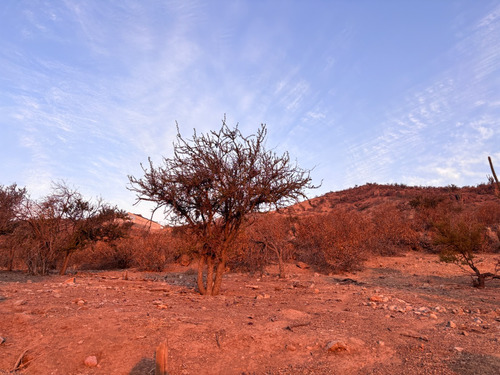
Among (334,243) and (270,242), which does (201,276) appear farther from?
(334,243)

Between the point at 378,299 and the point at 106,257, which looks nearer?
the point at 378,299

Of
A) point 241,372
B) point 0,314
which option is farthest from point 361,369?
point 0,314

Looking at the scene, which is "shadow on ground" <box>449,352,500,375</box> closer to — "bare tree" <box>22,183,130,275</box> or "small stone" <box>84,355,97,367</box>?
"small stone" <box>84,355,97,367</box>

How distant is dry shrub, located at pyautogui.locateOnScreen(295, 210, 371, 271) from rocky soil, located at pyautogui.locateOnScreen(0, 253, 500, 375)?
17.9 feet

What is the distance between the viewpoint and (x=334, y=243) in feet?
47.5

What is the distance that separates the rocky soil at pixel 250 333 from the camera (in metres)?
4.32

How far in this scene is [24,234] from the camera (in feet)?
49.0

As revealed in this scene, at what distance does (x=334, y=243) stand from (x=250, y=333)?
9.95 meters

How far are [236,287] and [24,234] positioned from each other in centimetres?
1024

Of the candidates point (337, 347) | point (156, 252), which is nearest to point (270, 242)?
point (156, 252)

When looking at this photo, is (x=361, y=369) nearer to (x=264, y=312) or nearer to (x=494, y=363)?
(x=494, y=363)

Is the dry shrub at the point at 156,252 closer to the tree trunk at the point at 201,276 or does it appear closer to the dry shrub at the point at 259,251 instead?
the dry shrub at the point at 259,251

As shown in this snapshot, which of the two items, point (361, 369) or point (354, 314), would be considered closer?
point (361, 369)

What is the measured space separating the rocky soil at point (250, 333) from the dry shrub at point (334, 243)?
5468mm
